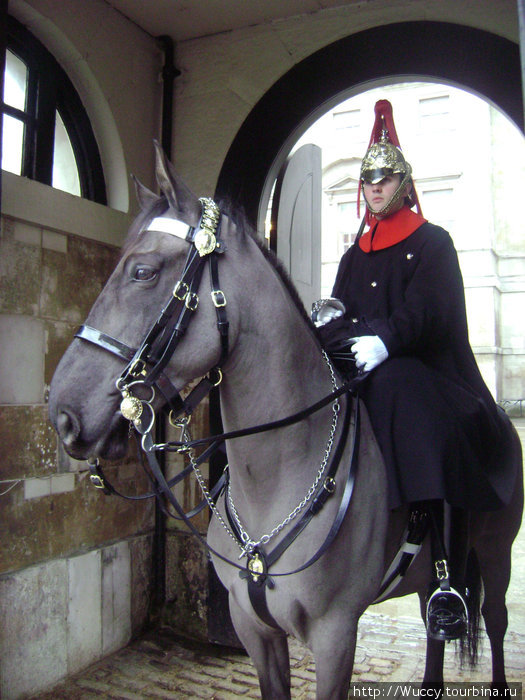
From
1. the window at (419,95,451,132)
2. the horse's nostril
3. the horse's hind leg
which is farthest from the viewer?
the window at (419,95,451,132)

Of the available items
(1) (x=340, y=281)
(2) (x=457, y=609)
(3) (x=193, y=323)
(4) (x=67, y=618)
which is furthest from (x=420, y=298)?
(4) (x=67, y=618)

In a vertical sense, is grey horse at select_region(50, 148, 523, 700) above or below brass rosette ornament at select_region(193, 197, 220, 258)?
below

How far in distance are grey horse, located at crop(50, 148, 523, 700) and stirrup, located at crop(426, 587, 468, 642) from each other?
0.79 feet

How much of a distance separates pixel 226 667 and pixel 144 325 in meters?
3.08

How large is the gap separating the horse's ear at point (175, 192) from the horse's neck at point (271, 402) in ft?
1.18

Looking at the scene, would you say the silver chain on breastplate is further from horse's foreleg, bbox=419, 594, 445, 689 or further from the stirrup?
horse's foreleg, bbox=419, 594, 445, 689

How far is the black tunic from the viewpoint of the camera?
2.33m

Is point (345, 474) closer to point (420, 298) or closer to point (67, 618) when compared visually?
point (420, 298)

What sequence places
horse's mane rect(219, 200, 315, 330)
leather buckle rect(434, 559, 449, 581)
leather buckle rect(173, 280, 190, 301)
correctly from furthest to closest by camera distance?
leather buckle rect(434, 559, 449, 581), horse's mane rect(219, 200, 315, 330), leather buckle rect(173, 280, 190, 301)

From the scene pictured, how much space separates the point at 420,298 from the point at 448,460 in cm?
64

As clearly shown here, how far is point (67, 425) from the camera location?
1848mm

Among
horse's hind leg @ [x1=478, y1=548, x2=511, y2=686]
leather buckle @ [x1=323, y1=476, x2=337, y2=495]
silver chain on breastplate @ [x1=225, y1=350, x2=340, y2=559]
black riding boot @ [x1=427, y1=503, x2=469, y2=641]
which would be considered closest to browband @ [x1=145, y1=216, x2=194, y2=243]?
silver chain on breastplate @ [x1=225, y1=350, x2=340, y2=559]

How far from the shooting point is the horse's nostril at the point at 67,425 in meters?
1.84

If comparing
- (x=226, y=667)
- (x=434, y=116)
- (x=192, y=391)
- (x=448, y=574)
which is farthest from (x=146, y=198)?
(x=434, y=116)
